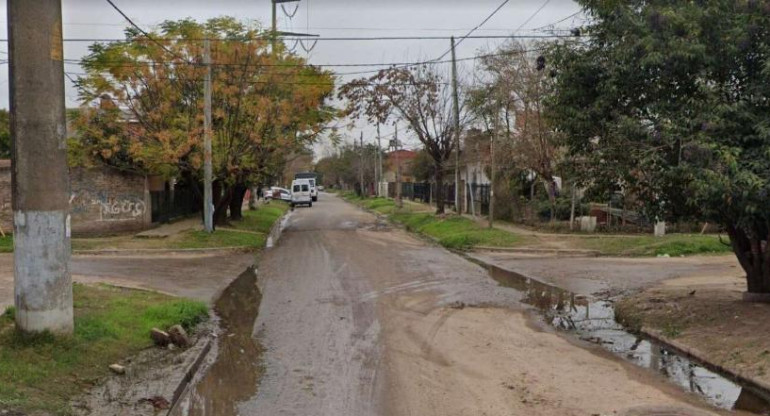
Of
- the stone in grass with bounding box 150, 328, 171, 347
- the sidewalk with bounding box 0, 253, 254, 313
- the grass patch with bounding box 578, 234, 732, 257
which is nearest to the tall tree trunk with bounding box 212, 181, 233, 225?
the sidewalk with bounding box 0, 253, 254, 313

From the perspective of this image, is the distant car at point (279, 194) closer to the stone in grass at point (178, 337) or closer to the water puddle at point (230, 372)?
the water puddle at point (230, 372)

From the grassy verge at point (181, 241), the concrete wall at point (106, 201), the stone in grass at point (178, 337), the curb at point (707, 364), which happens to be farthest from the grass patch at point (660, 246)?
the concrete wall at point (106, 201)

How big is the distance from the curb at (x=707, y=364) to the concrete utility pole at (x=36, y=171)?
7.21 metres

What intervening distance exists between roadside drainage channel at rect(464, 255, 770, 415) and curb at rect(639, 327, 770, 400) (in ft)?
0.04

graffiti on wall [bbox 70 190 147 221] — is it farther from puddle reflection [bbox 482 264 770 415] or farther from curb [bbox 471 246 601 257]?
puddle reflection [bbox 482 264 770 415]

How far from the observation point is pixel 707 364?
823 centimetres

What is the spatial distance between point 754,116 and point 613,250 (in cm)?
1240

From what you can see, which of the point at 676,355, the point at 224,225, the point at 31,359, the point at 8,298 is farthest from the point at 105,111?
the point at 676,355

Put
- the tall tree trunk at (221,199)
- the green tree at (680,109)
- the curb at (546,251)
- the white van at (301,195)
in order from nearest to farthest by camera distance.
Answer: the green tree at (680,109)
the curb at (546,251)
the tall tree trunk at (221,199)
the white van at (301,195)

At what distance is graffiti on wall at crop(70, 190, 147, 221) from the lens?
2531 centimetres

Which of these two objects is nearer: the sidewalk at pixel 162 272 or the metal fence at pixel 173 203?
the sidewalk at pixel 162 272

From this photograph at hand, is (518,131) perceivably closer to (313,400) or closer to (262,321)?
(262,321)

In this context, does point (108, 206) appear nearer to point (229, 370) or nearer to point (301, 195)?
point (229, 370)

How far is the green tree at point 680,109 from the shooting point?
8695 millimetres
